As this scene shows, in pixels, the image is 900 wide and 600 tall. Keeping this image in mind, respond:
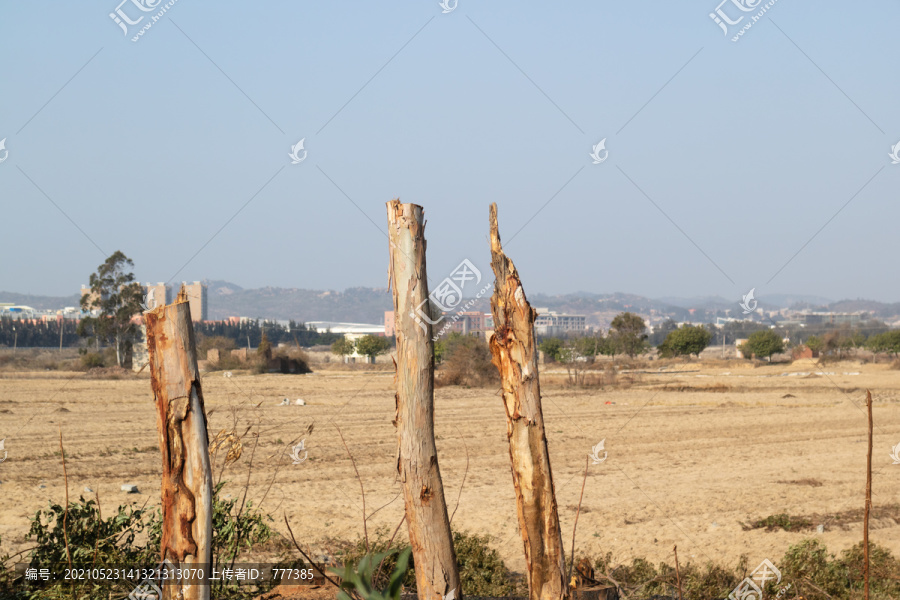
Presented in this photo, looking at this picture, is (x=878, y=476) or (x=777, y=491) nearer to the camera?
(x=777, y=491)

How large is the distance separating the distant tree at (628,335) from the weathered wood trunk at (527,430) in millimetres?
64382

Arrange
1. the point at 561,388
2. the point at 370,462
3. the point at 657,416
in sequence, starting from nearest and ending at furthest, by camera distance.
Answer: the point at 370,462 → the point at 657,416 → the point at 561,388

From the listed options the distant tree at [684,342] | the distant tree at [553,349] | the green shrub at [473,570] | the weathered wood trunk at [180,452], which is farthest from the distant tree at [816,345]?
the weathered wood trunk at [180,452]

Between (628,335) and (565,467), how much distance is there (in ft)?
184

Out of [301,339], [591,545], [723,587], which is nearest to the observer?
[723,587]

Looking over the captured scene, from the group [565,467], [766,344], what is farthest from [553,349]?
[565,467]

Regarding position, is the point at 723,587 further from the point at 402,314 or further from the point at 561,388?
the point at 561,388

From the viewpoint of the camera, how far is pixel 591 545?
775cm

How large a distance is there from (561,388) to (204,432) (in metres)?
29.0

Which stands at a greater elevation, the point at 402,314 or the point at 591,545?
the point at 402,314

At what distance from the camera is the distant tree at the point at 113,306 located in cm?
4256

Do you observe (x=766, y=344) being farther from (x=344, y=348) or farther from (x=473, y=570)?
(x=473, y=570)

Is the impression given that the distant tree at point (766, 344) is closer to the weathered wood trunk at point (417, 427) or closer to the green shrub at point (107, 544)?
the green shrub at point (107, 544)

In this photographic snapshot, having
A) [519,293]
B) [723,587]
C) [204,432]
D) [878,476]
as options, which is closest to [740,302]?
[878,476]
